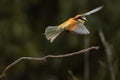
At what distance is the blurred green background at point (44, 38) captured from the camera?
4.86m

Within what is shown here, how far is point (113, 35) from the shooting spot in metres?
5.11

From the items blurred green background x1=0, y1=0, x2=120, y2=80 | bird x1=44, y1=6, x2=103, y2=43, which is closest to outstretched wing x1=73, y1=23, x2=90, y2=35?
bird x1=44, y1=6, x2=103, y2=43

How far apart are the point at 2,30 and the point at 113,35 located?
1.17m

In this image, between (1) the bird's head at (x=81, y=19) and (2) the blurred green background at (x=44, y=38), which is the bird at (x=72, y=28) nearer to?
(1) the bird's head at (x=81, y=19)

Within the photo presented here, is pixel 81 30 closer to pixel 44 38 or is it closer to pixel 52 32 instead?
pixel 52 32

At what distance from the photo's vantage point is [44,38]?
4.92 metres

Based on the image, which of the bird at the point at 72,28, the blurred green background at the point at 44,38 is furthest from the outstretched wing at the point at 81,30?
the blurred green background at the point at 44,38

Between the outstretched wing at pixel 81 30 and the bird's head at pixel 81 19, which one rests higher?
the bird's head at pixel 81 19

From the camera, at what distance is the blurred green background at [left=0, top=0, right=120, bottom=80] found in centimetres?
486

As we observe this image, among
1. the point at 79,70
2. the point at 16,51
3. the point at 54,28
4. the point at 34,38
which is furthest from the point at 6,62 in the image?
the point at 54,28

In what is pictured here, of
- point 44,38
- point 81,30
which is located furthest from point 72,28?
point 44,38

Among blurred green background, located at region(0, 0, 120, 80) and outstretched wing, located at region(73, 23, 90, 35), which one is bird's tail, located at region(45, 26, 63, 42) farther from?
blurred green background, located at region(0, 0, 120, 80)

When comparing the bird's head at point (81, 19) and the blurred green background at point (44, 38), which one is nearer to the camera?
the bird's head at point (81, 19)

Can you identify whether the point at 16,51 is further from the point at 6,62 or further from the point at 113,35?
the point at 113,35
